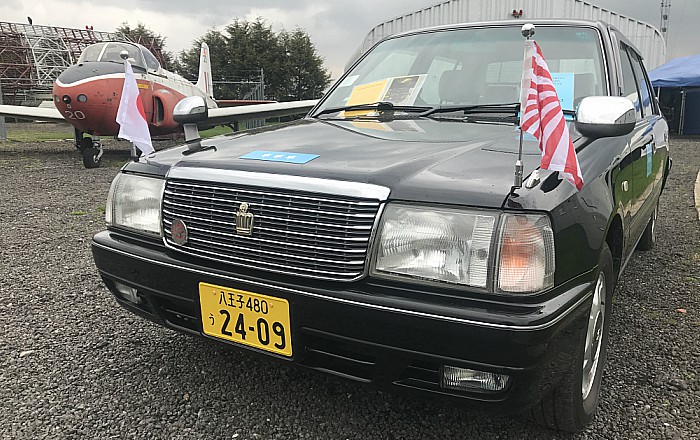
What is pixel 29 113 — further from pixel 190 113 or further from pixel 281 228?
pixel 281 228

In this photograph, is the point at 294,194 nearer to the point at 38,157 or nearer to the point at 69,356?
the point at 69,356

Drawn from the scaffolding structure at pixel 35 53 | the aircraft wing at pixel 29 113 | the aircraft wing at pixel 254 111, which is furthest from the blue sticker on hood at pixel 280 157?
the scaffolding structure at pixel 35 53

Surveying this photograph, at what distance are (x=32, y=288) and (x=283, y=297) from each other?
269 centimetres

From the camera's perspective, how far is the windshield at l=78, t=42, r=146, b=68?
11367 millimetres

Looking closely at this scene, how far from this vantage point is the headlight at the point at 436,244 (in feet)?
5.20

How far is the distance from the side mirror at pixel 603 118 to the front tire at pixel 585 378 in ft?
1.35

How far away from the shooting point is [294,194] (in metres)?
1.76

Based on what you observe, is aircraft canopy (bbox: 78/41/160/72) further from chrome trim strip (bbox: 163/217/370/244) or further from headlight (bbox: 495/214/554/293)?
headlight (bbox: 495/214/554/293)

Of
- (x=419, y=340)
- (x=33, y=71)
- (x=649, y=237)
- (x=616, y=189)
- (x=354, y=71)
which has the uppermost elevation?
(x=33, y=71)

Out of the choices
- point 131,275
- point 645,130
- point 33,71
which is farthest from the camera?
point 33,71

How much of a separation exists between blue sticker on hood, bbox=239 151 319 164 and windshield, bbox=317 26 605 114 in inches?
41.5

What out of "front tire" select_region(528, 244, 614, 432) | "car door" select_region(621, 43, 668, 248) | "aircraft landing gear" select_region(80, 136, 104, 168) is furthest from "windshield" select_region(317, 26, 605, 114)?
"aircraft landing gear" select_region(80, 136, 104, 168)

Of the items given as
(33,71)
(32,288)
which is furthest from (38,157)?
(33,71)

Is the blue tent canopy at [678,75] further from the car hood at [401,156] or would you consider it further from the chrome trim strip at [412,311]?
the chrome trim strip at [412,311]
